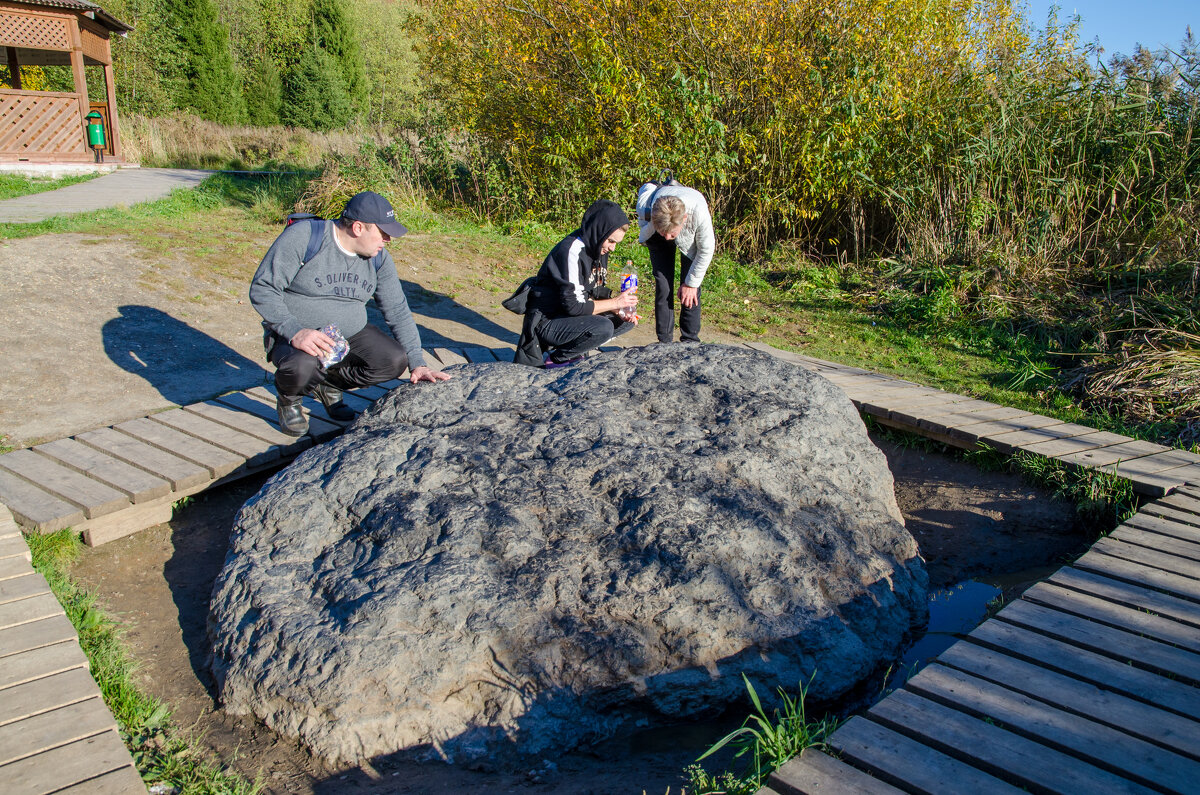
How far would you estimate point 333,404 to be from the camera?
175 inches

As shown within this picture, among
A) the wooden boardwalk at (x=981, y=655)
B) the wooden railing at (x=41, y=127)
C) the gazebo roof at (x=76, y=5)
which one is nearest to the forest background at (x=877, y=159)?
the wooden boardwalk at (x=981, y=655)

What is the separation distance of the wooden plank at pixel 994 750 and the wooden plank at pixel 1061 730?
0.04 meters

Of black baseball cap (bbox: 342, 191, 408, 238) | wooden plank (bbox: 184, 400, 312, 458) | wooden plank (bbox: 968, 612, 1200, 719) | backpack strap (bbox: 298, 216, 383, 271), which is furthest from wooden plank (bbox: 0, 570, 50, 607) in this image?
wooden plank (bbox: 968, 612, 1200, 719)

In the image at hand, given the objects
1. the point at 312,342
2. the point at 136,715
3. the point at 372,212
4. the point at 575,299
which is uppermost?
the point at 372,212

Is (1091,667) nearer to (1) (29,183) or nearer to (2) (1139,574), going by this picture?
(2) (1139,574)

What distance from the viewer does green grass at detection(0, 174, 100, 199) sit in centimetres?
1262

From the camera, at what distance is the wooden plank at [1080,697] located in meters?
2.09

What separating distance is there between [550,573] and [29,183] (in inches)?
613

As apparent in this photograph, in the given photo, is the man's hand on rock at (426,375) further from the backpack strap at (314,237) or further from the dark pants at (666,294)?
the dark pants at (666,294)

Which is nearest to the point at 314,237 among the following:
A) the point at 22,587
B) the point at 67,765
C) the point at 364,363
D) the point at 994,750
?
the point at 364,363

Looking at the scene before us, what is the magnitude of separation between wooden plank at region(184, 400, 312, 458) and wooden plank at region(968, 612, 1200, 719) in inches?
123

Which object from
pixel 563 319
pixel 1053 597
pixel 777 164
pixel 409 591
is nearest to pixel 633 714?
pixel 409 591

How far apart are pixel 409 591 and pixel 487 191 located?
29.9ft

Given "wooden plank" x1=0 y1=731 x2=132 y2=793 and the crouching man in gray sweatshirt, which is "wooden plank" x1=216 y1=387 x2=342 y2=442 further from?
"wooden plank" x1=0 y1=731 x2=132 y2=793
